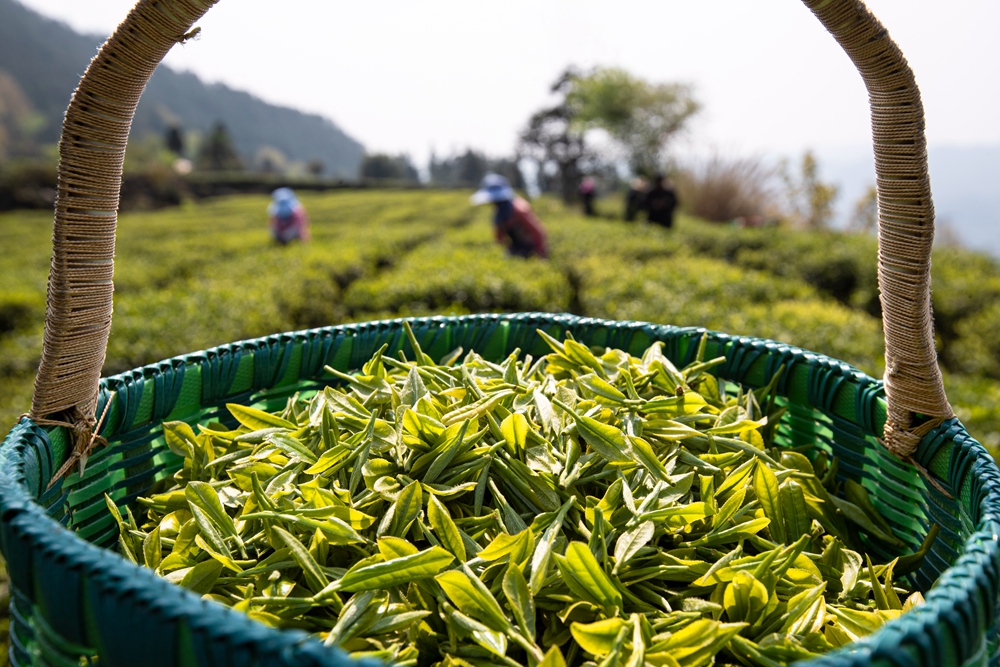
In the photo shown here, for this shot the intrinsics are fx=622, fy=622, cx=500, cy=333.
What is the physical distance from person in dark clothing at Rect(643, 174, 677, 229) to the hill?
2113 inches

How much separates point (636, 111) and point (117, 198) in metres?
24.7

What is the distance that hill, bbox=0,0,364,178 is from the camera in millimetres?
79438

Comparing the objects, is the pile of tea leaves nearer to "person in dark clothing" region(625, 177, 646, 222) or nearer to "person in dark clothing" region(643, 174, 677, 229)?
"person in dark clothing" region(643, 174, 677, 229)

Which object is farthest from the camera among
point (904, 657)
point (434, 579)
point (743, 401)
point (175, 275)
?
point (175, 275)

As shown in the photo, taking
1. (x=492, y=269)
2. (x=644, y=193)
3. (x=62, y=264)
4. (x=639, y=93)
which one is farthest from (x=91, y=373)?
(x=639, y=93)

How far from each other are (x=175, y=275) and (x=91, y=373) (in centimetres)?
694

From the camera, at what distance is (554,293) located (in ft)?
13.6

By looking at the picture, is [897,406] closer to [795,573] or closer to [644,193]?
[795,573]

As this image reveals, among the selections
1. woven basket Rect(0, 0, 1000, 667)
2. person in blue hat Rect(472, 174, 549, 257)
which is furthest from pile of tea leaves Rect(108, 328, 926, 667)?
person in blue hat Rect(472, 174, 549, 257)

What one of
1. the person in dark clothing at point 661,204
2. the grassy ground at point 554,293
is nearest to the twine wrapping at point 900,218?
the grassy ground at point 554,293

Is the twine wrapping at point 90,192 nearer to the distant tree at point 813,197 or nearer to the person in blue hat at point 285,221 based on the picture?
the person in blue hat at point 285,221

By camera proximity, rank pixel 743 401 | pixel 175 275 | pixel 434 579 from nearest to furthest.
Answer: pixel 434 579 → pixel 743 401 → pixel 175 275

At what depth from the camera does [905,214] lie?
35.7 inches

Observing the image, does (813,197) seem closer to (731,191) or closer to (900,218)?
(731,191)
